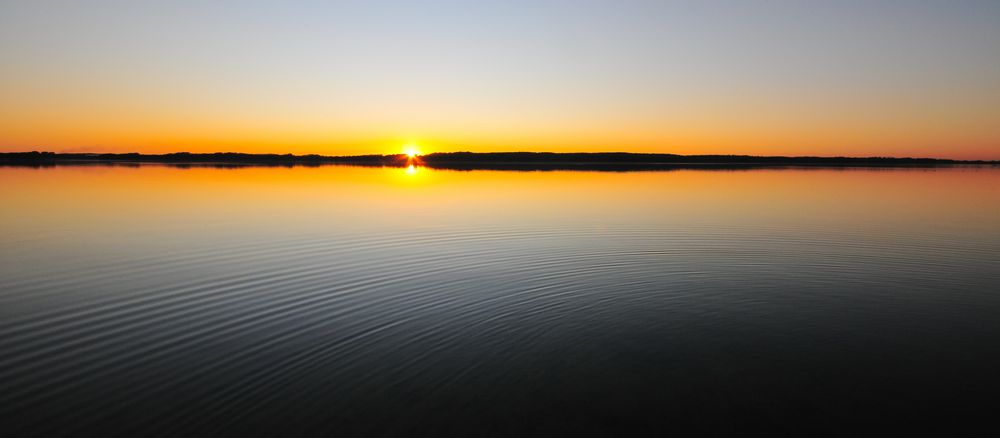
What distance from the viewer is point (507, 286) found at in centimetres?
1404

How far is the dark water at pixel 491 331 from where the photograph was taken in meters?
7.27

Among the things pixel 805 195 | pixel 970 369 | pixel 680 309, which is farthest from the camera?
pixel 805 195

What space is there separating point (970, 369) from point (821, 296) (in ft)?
14.7

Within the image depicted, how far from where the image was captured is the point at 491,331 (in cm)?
1053

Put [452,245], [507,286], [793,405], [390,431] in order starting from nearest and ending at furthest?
1. [390,431]
2. [793,405]
3. [507,286]
4. [452,245]

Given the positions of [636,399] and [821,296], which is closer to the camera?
[636,399]

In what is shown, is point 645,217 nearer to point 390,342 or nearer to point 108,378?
point 390,342

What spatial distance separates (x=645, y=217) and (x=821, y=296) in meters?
15.2

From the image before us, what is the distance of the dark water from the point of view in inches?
286

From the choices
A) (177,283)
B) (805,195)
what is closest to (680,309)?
(177,283)

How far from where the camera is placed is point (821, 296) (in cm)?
1313

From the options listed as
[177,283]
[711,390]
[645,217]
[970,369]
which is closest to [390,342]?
[711,390]

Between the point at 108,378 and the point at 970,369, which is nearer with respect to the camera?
the point at 108,378

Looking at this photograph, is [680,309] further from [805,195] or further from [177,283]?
[805,195]
